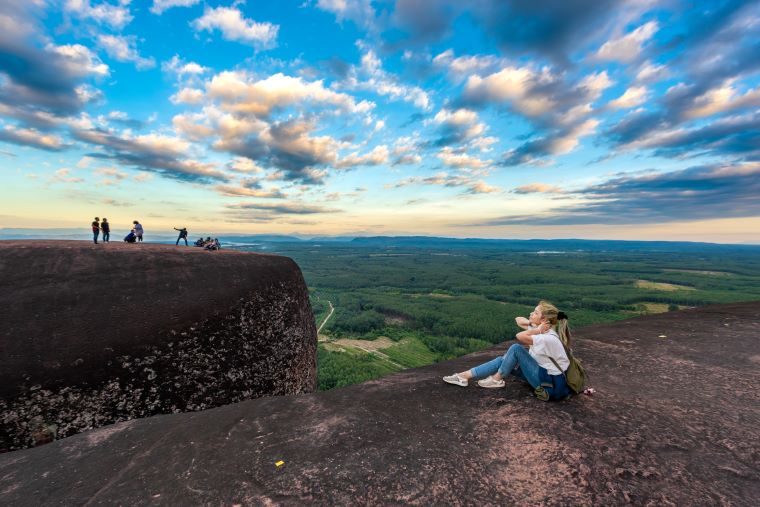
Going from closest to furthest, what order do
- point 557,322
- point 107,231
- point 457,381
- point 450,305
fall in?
point 557,322, point 457,381, point 107,231, point 450,305

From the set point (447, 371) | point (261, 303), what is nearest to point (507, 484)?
point (447, 371)

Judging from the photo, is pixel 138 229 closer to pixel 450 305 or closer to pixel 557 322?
pixel 557 322

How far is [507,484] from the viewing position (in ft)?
16.6

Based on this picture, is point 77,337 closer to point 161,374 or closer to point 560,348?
point 161,374

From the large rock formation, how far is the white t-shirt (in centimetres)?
92

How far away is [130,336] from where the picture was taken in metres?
13.3

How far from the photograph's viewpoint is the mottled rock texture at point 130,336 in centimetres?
1149

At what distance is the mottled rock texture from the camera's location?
11492 mm

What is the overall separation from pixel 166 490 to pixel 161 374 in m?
9.65

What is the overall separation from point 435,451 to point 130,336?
530 inches

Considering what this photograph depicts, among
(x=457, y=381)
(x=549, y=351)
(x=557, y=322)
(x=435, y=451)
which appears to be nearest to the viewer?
(x=435, y=451)

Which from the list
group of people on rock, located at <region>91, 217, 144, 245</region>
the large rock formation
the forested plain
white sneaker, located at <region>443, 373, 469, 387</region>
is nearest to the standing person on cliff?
group of people on rock, located at <region>91, 217, 144, 245</region>

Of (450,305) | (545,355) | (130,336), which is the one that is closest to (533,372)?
(545,355)

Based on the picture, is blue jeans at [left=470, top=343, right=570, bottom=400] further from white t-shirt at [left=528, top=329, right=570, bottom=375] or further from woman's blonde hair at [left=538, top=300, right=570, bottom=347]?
woman's blonde hair at [left=538, top=300, right=570, bottom=347]
